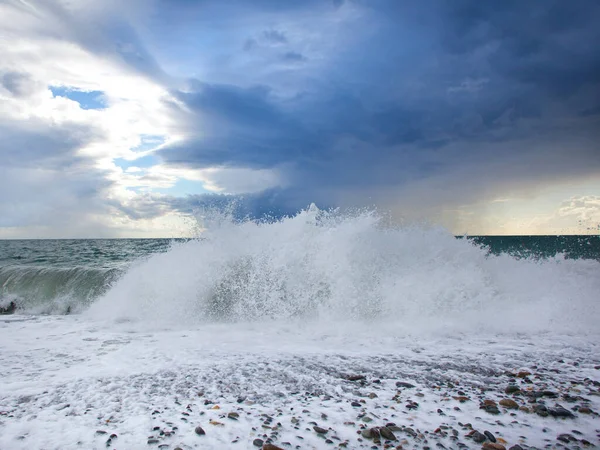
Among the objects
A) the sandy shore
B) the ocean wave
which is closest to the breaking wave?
the sandy shore

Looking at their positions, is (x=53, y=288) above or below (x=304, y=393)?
above

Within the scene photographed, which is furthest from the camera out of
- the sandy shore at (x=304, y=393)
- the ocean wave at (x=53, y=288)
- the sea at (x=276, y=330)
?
the ocean wave at (x=53, y=288)

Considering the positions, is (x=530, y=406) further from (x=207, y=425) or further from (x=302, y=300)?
(x=302, y=300)

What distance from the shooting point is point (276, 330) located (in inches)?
275

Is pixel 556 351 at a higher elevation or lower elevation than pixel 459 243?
lower

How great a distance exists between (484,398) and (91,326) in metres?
7.10

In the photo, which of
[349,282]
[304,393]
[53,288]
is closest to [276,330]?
[349,282]

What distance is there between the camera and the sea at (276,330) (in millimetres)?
3328

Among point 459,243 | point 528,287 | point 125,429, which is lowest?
point 125,429

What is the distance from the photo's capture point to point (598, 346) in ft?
18.1

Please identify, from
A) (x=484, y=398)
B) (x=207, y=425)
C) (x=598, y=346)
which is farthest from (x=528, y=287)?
(x=207, y=425)

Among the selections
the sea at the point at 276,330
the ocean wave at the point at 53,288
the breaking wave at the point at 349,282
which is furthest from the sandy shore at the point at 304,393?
the ocean wave at the point at 53,288

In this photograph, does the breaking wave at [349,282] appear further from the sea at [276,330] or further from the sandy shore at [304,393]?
the sandy shore at [304,393]

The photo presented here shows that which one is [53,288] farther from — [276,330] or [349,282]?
[349,282]
